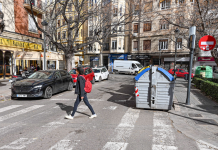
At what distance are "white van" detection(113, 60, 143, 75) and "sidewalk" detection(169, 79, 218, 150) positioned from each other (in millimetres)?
19224

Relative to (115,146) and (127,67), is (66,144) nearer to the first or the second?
(115,146)

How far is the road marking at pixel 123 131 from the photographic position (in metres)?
3.68

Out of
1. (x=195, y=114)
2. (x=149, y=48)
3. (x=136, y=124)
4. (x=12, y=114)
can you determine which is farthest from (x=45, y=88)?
(x=149, y=48)

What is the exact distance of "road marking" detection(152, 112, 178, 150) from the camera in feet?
12.1

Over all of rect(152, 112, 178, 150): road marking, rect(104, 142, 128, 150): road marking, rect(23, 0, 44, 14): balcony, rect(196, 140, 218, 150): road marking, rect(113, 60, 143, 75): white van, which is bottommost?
rect(196, 140, 218, 150): road marking

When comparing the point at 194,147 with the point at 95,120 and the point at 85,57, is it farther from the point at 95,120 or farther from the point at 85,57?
the point at 85,57

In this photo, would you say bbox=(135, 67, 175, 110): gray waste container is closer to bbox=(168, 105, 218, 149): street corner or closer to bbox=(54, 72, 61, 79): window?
bbox=(168, 105, 218, 149): street corner

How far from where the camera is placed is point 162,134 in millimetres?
4328

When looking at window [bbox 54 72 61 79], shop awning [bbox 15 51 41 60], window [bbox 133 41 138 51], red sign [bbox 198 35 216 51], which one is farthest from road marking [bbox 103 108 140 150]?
window [bbox 133 41 138 51]

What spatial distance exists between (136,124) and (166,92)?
6.65 feet

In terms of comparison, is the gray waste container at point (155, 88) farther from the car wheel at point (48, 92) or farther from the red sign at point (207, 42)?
the car wheel at point (48, 92)

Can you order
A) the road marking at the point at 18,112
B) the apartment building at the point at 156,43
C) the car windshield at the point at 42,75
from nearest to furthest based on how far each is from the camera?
the road marking at the point at 18,112
the car windshield at the point at 42,75
the apartment building at the point at 156,43

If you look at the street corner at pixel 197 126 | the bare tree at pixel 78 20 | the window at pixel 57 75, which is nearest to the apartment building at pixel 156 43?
the bare tree at pixel 78 20

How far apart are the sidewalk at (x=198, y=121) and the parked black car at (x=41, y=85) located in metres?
6.12
